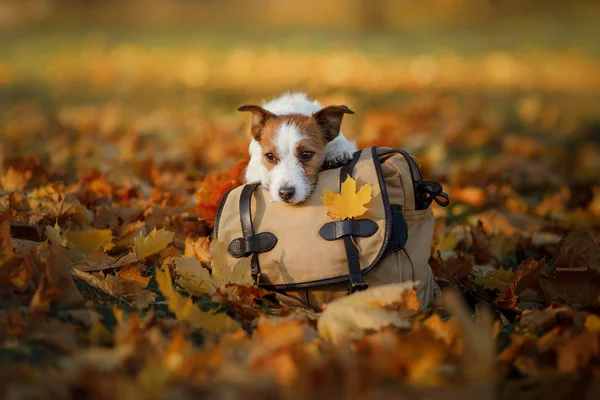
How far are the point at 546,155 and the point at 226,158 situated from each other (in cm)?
342

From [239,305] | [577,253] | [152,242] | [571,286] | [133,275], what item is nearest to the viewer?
[239,305]

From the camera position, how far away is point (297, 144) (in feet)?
11.2

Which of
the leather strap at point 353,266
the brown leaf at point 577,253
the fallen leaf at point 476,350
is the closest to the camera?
the fallen leaf at point 476,350

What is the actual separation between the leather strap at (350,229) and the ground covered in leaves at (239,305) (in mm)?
359

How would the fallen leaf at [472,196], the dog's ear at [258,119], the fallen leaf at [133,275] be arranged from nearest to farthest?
the fallen leaf at [133,275] → the dog's ear at [258,119] → the fallen leaf at [472,196]

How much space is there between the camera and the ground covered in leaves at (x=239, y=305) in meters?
1.91

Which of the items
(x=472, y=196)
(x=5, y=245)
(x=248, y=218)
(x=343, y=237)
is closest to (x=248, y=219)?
(x=248, y=218)

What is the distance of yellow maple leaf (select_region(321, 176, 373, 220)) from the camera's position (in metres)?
2.99

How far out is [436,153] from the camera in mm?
6461

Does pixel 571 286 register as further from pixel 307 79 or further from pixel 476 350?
pixel 307 79

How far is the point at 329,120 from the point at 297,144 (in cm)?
24

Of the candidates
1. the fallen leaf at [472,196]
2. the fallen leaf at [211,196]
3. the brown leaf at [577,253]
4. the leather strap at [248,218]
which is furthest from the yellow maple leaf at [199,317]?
the fallen leaf at [472,196]

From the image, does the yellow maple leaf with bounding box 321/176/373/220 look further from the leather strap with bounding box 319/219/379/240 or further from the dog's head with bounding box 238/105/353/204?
the dog's head with bounding box 238/105/353/204

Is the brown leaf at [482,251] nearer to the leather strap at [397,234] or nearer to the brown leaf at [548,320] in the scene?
the leather strap at [397,234]
